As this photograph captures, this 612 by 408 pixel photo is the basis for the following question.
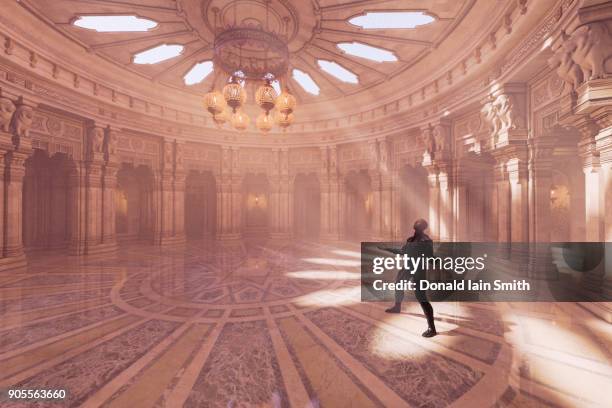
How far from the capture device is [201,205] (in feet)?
47.0

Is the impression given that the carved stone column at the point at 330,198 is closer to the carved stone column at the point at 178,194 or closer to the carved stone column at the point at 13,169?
the carved stone column at the point at 178,194

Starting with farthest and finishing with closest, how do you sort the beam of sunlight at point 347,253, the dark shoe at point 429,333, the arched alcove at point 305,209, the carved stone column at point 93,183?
the arched alcove at point 305,209 < the beam of sunlight at point 347,253 < the carved stone column at point 93,183 < the dark shoe at point 429,333

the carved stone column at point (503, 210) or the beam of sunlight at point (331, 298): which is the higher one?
the carved stone column at point (503, 210)

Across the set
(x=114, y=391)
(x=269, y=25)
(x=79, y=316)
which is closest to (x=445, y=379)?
(x=114, y=391)

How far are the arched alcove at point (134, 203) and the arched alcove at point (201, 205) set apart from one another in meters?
1.97

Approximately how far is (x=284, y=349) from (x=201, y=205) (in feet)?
40.5

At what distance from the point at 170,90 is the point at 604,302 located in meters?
13.6

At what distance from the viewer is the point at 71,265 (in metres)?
7.75

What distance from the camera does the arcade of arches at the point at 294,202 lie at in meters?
2.89

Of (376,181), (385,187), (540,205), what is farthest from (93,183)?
(540,205)

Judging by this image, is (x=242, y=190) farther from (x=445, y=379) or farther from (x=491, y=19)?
(x=445, y=379)

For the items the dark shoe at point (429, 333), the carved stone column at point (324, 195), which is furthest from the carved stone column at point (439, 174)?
the dark shoe at point (429, 333)
